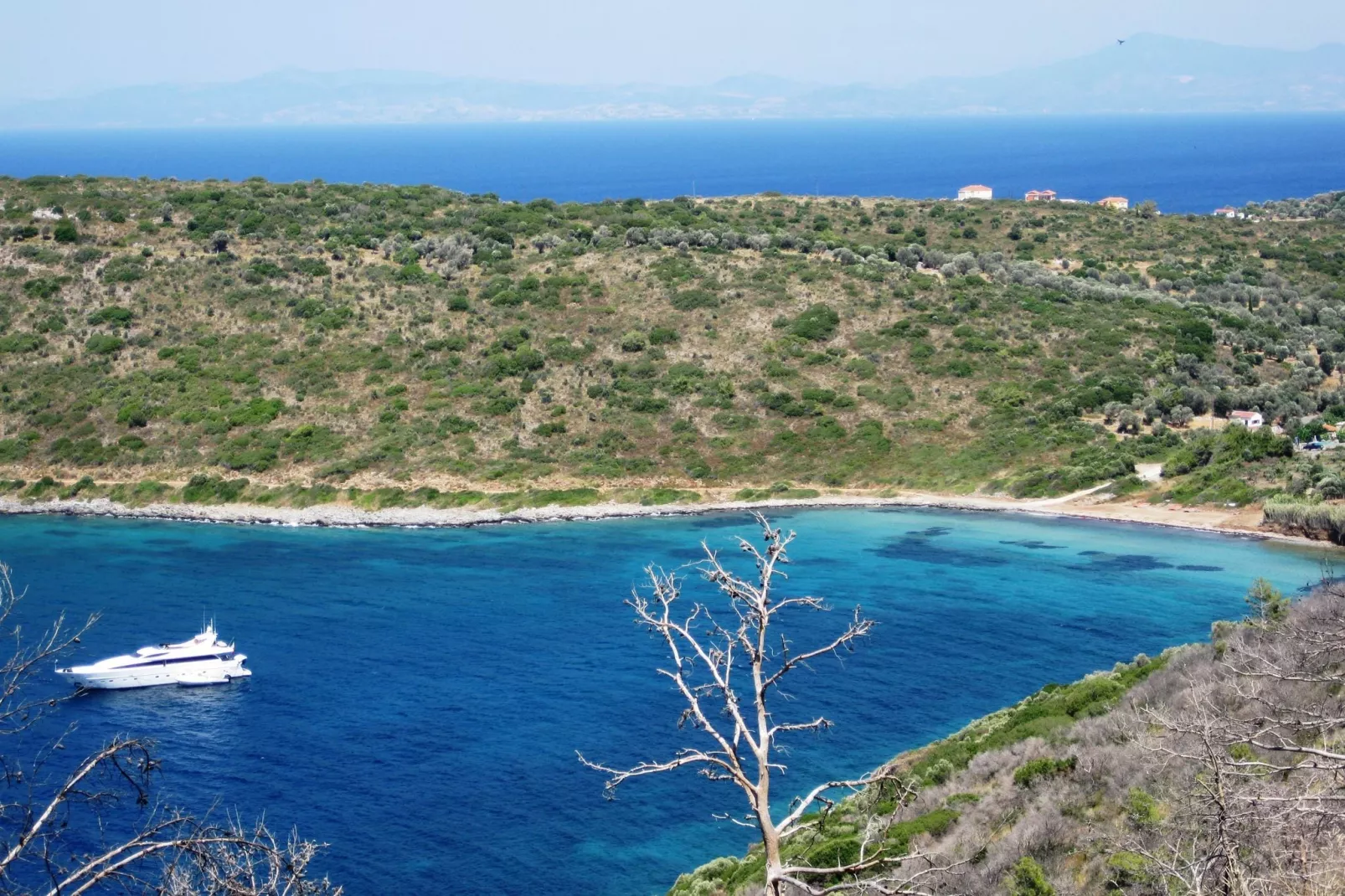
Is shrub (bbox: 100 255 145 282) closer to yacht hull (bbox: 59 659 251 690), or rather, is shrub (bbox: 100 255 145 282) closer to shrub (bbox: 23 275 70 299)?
shrub (bbox: 23 275 70 299)

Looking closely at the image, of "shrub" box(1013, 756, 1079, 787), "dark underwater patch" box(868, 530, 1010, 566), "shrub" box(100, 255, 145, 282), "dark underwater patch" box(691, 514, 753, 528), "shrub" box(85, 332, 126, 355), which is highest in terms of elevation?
"shrub" box(100, 255, 145, 282)

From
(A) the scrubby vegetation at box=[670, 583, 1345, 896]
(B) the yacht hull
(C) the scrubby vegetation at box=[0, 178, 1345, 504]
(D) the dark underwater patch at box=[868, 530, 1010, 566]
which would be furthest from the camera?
(C) the scrubby vegetation at box=[0, 178, 1345, 504]

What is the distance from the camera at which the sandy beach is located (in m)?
53.2

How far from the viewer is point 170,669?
115ft

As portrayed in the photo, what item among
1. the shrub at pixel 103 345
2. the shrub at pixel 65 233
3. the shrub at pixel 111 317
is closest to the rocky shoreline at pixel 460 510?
the shrub at pixel 103 345

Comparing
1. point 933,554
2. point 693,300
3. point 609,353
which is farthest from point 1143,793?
point 693,300

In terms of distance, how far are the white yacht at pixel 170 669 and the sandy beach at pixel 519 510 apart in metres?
18.2

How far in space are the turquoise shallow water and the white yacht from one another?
46 cm

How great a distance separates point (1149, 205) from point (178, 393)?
7698 cm

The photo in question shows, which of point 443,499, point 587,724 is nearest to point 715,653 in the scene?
point 587,724

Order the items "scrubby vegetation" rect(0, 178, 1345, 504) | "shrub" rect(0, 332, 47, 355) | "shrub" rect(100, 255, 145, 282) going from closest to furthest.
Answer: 1. "scrubby vegetation" rect(0, 178, 1345, 504)
2. "shrub" rect(0, 332, 47, 355)
3. "shrub" rect(100, 255, 145, 282)

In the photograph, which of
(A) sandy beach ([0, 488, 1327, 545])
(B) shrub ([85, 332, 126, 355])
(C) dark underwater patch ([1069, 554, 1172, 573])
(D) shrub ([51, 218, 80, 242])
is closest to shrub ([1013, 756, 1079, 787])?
(C) dark underwater patch ([1069, 554, 1172, 573])

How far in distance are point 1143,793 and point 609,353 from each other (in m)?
53.5

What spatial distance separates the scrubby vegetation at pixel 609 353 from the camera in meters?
58.0
